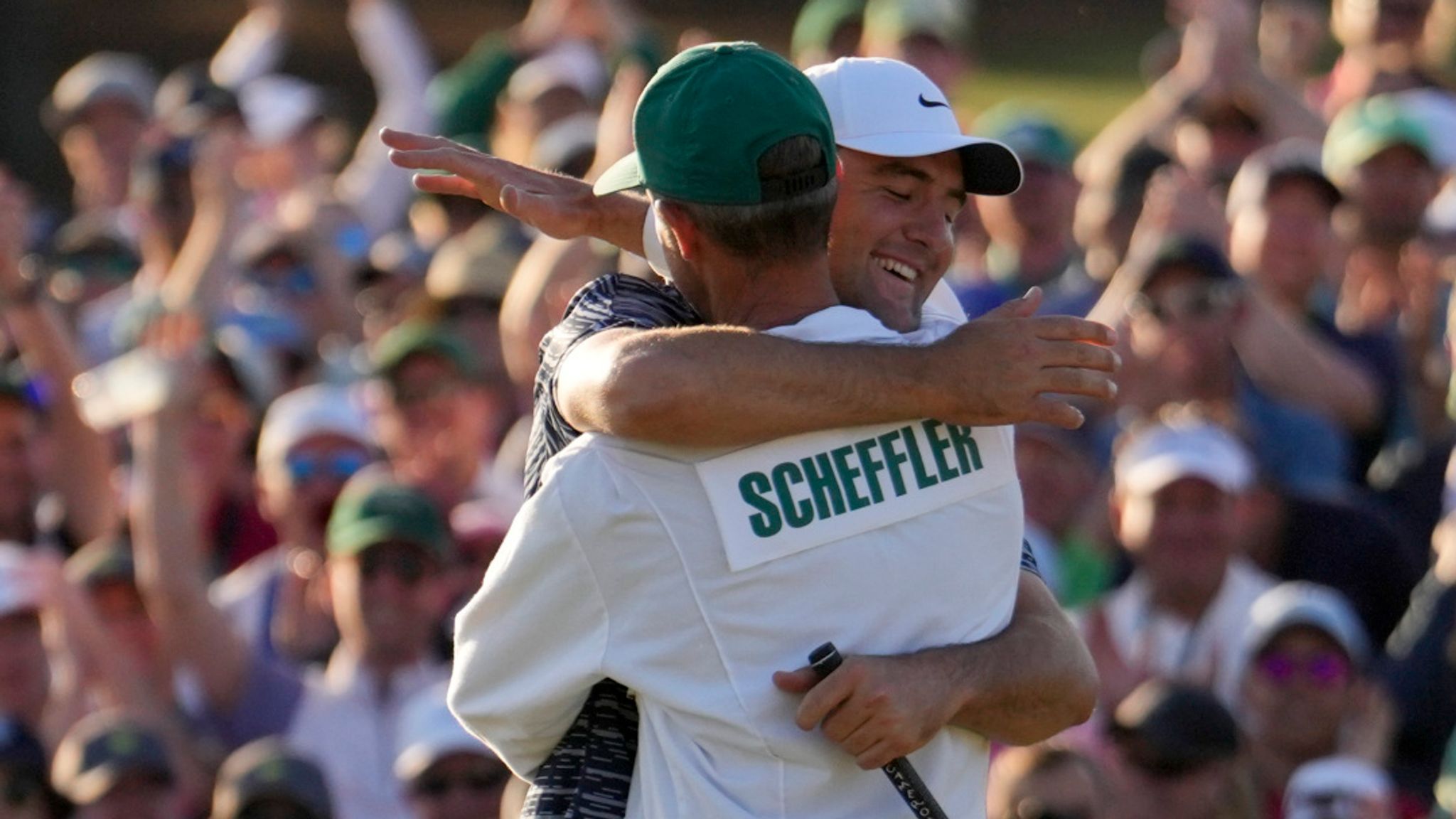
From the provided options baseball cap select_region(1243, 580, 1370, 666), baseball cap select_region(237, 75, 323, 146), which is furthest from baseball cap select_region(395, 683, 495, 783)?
baseball cap select_region(237, 75, 323, 146)

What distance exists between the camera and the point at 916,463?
10.3 feet

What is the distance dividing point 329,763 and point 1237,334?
292 centimetres

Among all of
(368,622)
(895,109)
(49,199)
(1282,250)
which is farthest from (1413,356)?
(49,199)

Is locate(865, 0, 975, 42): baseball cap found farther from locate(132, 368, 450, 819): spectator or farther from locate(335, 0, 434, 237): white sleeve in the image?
locate(132, 368, 450, 819): spectator

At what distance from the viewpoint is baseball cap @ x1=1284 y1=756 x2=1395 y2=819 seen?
5637 millimetres

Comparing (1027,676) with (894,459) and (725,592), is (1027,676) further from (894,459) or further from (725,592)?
(725,592)

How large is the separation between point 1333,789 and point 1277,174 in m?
2.52

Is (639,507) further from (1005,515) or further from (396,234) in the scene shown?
(396,234)

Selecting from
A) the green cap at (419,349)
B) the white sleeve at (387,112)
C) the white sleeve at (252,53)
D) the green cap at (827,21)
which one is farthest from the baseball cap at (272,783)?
the white sleeve at (252,53)

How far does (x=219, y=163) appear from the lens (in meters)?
8.67

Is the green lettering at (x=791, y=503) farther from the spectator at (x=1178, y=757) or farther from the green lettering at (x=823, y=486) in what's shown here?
the spectator at (x=1178, y=757)

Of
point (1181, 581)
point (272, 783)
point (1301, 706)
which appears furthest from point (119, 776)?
point (1301, 706)

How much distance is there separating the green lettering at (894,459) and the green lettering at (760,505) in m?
0.17

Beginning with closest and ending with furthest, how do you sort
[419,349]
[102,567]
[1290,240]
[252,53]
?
[102,567] → [419,349] → [1290,240] → [252,53]
